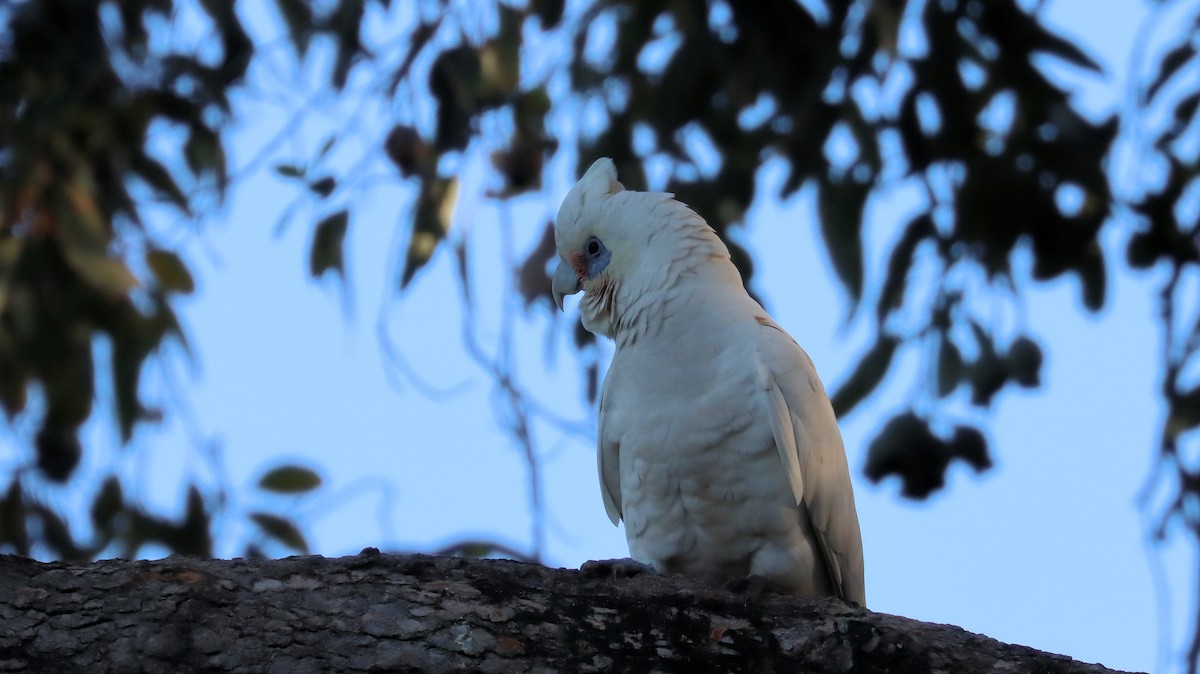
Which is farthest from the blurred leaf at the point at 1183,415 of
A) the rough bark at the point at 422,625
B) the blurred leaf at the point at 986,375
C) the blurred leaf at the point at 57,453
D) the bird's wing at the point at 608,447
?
the blurred leaf at the point at 57,453

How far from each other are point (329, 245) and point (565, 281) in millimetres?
840

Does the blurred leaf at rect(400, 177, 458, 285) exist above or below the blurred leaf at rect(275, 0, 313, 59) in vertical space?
below

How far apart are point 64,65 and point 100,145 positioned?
279 millimetres

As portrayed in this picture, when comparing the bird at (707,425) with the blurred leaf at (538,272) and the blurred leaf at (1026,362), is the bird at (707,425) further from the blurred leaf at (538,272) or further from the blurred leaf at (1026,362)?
the blurred leaf at (1026,362)

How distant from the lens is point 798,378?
2137mm

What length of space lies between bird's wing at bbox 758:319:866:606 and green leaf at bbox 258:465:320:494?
50.6 inches

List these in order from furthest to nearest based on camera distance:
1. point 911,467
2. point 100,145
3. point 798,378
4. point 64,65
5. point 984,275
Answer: point 100,145, point 64,65, point 984,275, point 911,467, point 798,378

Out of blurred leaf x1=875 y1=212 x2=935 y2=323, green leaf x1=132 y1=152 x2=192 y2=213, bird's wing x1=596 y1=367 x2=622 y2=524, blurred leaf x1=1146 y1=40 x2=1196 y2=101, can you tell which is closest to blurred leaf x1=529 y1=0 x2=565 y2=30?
blurred leaf x1=875 y1=212 x2=935 y2=323

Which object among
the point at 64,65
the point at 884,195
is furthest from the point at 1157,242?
the point at 64,65

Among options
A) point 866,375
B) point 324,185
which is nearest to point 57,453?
point 324,185

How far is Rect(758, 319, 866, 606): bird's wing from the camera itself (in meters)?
2.06

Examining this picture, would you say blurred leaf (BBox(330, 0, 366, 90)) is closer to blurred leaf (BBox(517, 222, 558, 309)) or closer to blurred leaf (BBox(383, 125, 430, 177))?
blurred leaf (BBox(383, 125, 430, 177))

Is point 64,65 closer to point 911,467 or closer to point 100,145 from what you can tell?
point 100,145

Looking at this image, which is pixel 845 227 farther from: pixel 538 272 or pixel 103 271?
pixel 103 271
